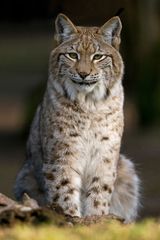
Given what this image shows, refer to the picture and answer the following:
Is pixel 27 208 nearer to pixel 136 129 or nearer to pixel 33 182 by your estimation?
pixel 33 182

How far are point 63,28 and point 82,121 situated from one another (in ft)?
2.87

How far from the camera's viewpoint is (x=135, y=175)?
10930 mm

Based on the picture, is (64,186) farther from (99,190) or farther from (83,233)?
(83,233)

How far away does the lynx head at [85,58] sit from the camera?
9.82m

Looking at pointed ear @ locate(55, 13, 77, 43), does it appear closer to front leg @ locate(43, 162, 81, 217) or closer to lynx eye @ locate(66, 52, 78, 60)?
lynx eye @ locate(66, 52, 78, 60)

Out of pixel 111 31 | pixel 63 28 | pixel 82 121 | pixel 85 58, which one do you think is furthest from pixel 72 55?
pixel 82 121

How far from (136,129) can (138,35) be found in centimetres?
191

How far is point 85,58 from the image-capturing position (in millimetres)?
9805

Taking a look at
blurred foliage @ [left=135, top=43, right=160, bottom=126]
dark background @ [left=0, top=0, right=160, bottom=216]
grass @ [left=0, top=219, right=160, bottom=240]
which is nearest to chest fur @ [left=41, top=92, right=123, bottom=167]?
grass @ [left=0, top=219, right=160, bottom=240]

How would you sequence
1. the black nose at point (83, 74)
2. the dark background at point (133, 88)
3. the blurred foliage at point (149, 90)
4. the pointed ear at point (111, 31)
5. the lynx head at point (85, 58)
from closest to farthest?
the black nose at point (83, 74), the lynx head at point (85, 58), the pointed ear at point (111, 31), the dark background at point (133, 88), the blurred foliage at point (149, 90)

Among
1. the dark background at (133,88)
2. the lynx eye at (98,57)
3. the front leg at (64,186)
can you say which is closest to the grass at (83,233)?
the front leg at (64,186)

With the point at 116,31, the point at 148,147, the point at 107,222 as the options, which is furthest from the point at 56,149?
the point at 148,147

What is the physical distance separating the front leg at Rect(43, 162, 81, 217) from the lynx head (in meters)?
0.69

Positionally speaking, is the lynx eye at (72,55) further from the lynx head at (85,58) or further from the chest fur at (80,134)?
the chest fur at (80,134)
